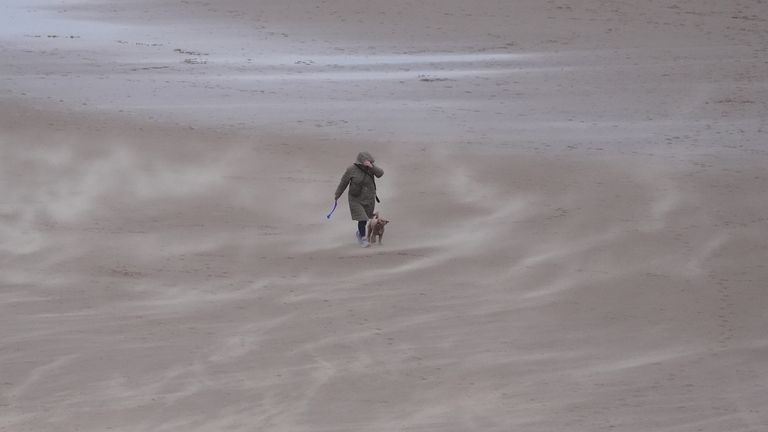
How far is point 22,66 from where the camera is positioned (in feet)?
86.4

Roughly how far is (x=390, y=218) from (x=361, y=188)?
1448 mm

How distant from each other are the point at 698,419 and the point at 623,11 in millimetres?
20029

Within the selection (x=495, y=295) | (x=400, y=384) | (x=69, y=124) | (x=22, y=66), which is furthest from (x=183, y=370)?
(x=22, y=66)

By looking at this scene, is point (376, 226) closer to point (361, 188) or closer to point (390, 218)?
point (361, 188)

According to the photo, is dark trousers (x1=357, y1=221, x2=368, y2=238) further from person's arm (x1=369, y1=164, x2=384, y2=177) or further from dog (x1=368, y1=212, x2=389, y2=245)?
person's arm (x1=369, y1=164, x2=384, y2=177)

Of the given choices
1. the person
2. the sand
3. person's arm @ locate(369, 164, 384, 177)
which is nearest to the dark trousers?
the person

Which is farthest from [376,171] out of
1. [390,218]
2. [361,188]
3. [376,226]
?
[390,218]

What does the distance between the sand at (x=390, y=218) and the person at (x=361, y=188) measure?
412 mm

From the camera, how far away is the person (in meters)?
17.2

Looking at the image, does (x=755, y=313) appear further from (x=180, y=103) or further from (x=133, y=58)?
(x=133, y=58)

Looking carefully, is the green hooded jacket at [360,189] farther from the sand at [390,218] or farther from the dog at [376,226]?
the sand at [390,218]

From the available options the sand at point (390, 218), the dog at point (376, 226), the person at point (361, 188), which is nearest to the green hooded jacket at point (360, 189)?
the person at point (361, 188)

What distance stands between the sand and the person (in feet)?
1.35

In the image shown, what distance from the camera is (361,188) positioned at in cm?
1727
